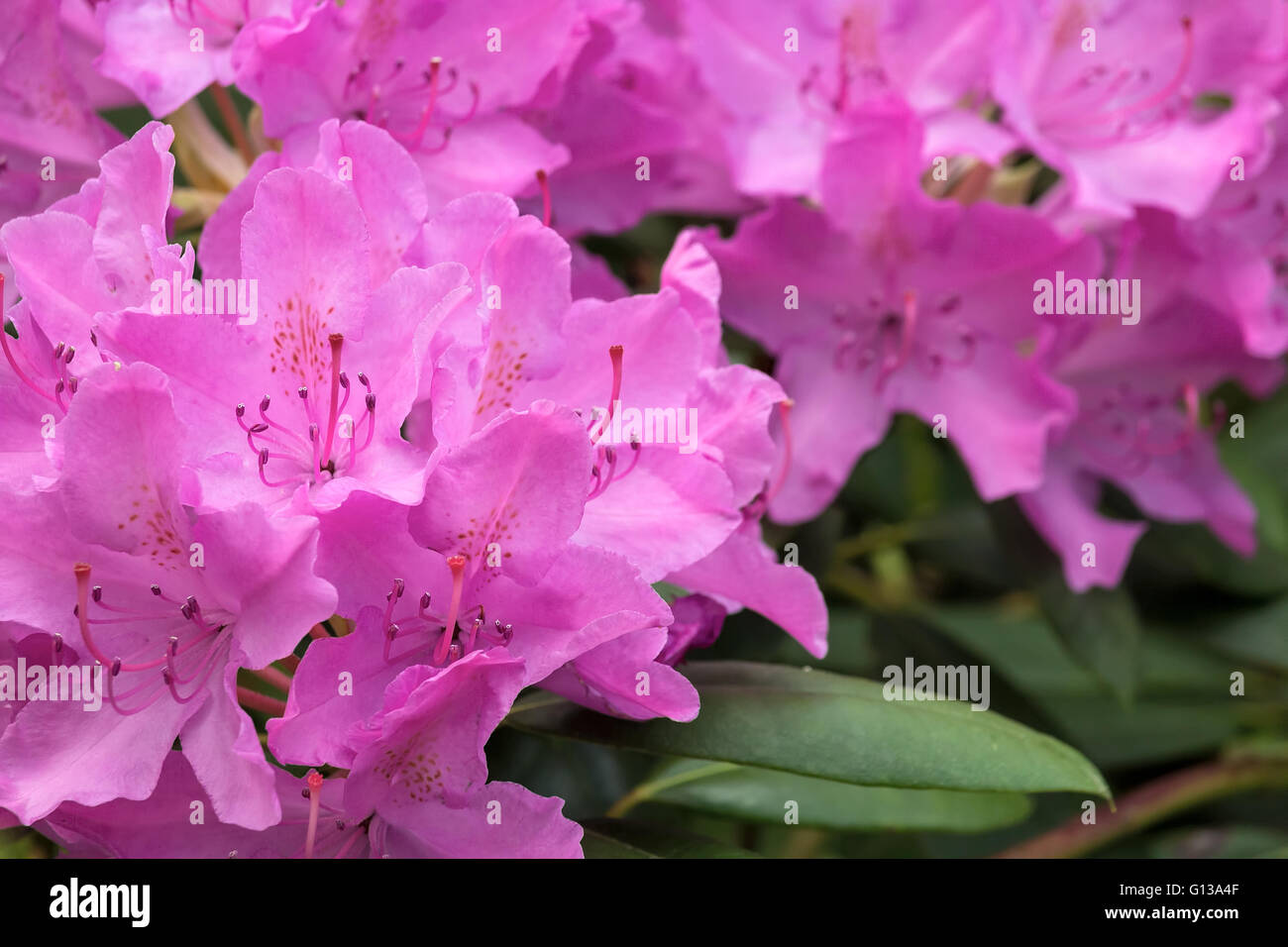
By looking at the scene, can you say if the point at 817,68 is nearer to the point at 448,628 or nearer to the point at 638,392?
the point at 638,392

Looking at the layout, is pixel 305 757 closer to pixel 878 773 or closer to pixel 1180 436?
pixel 878 773

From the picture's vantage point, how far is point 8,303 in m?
0.81

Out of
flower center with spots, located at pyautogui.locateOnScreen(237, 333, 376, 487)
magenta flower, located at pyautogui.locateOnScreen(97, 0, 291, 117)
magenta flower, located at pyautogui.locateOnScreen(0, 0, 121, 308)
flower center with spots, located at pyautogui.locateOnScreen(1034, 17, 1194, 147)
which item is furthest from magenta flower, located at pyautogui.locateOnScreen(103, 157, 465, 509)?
flower center with spots, located at pyautogui.locateOnScreen(1034, 17, 1194, 147)

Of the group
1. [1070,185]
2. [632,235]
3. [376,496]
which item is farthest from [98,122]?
[1070,185]

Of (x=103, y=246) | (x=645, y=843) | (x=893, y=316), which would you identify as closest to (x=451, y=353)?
(x=103, y=246)

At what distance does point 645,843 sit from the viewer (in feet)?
2.64

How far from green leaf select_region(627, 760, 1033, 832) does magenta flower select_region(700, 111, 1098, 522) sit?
21 centimetres

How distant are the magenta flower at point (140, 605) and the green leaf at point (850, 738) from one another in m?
0.20

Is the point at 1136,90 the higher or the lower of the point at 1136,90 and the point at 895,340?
the higher

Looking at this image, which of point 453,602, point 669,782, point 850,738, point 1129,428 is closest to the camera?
point 453,602

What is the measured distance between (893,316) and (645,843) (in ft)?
1.84

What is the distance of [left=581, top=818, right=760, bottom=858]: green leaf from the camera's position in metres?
0.79

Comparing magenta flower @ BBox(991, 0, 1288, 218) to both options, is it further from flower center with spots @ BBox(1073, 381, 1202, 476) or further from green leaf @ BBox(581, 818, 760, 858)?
green leaf @ BBox(581, 818, 760, 858)

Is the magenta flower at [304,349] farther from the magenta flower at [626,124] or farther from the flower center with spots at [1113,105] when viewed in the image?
the flower center with spots at [1113,105]
